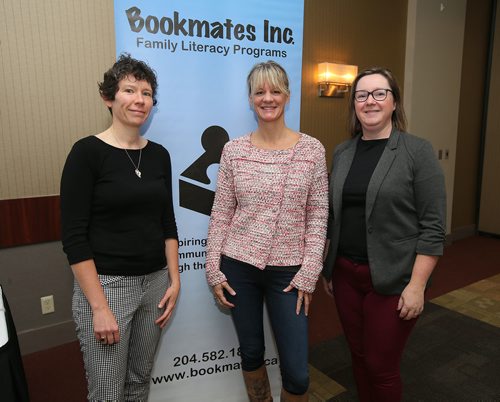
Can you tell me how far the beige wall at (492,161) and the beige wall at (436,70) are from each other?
66 centimetres

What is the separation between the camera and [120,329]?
1.37 m

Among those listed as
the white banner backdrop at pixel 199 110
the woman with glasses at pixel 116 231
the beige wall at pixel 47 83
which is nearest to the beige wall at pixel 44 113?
the beige wall at pixel 47 83

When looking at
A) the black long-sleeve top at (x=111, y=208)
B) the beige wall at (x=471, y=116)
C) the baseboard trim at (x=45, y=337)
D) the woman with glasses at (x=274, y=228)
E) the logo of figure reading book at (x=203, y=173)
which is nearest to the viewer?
the black long-sleeve top at (x=111, y=208)

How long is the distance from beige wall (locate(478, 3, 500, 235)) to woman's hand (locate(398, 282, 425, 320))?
483 cm

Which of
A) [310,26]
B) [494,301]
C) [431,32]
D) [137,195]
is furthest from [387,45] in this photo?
[137,195]

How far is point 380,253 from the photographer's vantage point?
145 cm

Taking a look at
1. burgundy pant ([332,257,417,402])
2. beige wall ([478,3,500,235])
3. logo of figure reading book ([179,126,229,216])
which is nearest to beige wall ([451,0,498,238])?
beige wall ([478,3,500,235])

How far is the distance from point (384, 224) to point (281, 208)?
15.0 inches

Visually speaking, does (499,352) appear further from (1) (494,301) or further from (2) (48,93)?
(2) (48,93)

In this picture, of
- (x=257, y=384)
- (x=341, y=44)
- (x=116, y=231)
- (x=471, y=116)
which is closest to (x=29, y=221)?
(x=116, y=231)

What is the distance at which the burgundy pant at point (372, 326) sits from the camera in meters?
1.48

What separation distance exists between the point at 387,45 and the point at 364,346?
12.4 ft

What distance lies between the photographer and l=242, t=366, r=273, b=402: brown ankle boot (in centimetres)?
171

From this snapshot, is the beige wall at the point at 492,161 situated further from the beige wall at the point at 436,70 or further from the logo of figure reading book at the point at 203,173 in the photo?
the logo of figure reading book at the point at 203,173
